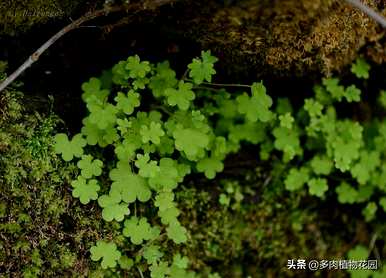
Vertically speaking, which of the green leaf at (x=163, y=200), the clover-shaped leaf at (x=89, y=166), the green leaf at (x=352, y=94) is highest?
the green leaf at (x=352, y=94)

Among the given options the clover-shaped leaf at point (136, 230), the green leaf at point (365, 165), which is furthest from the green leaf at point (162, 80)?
the green leaf at point (365, 165)

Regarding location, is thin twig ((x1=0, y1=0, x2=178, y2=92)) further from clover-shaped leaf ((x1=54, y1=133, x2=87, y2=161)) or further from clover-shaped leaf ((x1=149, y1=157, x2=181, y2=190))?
clover-shaped leaf ((x1=149, y1=157, x2=181, y2=190))

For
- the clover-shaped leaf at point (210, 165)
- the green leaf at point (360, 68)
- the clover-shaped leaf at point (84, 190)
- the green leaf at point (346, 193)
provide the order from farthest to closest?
the green leaf at point (346, 193) → the green leaf at point (360, 68) → the clover-shaped leaf at point (210, 165) → the clover-shaped leaf at point (84, 190)

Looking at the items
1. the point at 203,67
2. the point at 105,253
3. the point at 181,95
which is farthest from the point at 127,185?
the point at 203,67

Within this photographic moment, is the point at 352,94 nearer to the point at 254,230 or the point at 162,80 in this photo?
the point at 254,230

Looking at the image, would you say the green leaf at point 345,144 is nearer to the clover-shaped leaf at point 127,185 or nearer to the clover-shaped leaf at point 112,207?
the clover-shaped leaf at point 127,185

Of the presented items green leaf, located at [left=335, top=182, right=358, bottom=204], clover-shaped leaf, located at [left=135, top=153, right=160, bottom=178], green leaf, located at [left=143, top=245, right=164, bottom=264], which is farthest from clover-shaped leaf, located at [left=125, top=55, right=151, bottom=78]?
green leaf, located at [left=335, top=182, right=358, bottom=204]
